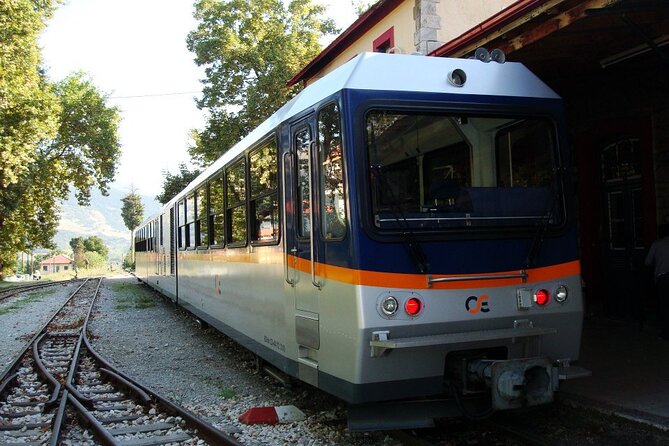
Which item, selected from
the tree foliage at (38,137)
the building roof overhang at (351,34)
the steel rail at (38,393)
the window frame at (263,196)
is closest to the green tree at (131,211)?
the tree foliage at (38,137)

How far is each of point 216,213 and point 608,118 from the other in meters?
6.06

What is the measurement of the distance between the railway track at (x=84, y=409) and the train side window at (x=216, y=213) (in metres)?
2.15

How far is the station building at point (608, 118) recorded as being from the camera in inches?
254

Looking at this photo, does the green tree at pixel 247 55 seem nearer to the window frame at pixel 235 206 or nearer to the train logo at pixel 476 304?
the window frame at pixel 235 206

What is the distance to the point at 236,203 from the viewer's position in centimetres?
730

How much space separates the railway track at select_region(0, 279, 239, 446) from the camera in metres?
5.26

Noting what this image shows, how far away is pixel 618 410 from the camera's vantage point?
4.88 m

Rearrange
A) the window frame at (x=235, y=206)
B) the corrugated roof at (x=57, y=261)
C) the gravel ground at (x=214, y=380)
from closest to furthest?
1. the gravel ground at (x=214, y=380)
2. the window frame at (x=235, y=206)
3. the corrugated roof at (x=57, y=261)

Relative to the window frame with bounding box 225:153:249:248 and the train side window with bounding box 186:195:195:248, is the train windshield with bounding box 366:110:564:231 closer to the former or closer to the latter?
the window frame with bounding box 225:153:249:248

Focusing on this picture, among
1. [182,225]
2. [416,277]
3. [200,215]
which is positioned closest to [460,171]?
[416,277]

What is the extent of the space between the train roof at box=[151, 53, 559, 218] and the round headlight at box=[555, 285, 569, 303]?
5.04ft

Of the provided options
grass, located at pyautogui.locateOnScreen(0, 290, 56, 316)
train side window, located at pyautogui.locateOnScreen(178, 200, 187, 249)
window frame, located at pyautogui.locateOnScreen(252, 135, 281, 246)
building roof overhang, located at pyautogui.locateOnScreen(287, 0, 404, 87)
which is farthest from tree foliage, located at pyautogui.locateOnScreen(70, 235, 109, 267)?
window frame, located at pyautogui.locateOnScreen(252, 135, 281, 246)

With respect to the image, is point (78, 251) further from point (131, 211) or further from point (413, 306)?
point (413, 306)

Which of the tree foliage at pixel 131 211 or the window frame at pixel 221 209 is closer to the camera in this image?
the window frame at pixel 221 209
